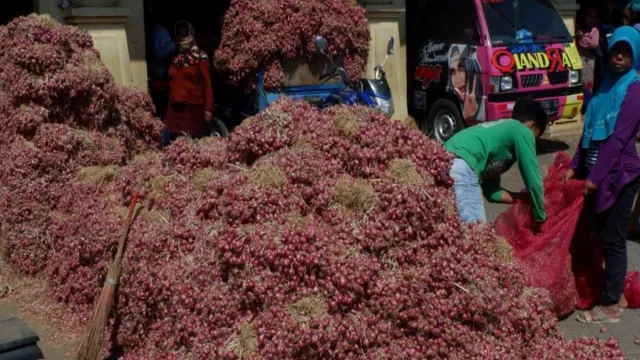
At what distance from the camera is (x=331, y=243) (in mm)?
3834

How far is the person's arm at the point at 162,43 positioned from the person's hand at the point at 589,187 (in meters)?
6.58

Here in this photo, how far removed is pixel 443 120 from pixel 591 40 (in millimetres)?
4089

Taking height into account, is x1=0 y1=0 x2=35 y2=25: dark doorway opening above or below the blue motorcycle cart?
above

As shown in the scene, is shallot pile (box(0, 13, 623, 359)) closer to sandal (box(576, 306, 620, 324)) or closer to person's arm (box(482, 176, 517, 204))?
person's arm (box(482, 176, 517, 204))

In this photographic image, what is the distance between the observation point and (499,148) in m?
4.72

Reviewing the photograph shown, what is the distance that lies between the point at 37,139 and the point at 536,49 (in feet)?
24.4

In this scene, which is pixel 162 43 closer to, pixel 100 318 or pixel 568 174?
pixel 100 318

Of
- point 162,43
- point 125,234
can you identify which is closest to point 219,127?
point 162,43

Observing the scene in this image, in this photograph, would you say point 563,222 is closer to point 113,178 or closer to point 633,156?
point 633,156

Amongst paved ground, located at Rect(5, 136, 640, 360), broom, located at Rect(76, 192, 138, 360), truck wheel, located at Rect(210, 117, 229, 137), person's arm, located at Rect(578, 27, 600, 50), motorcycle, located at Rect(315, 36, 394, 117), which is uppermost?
person's arm, located at Rect(578, 27, 600, 50)

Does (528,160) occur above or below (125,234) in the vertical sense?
above

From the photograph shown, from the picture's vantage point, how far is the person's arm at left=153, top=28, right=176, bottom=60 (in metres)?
10.2

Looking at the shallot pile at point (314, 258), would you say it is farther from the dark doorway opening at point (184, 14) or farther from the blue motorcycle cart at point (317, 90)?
the dark doorway opening at point (184, 14)

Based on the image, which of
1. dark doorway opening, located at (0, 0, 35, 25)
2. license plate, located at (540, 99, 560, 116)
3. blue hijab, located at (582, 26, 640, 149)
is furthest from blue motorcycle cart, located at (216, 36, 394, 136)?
dark doorway opening, located at (0, 0, 35, 25)
